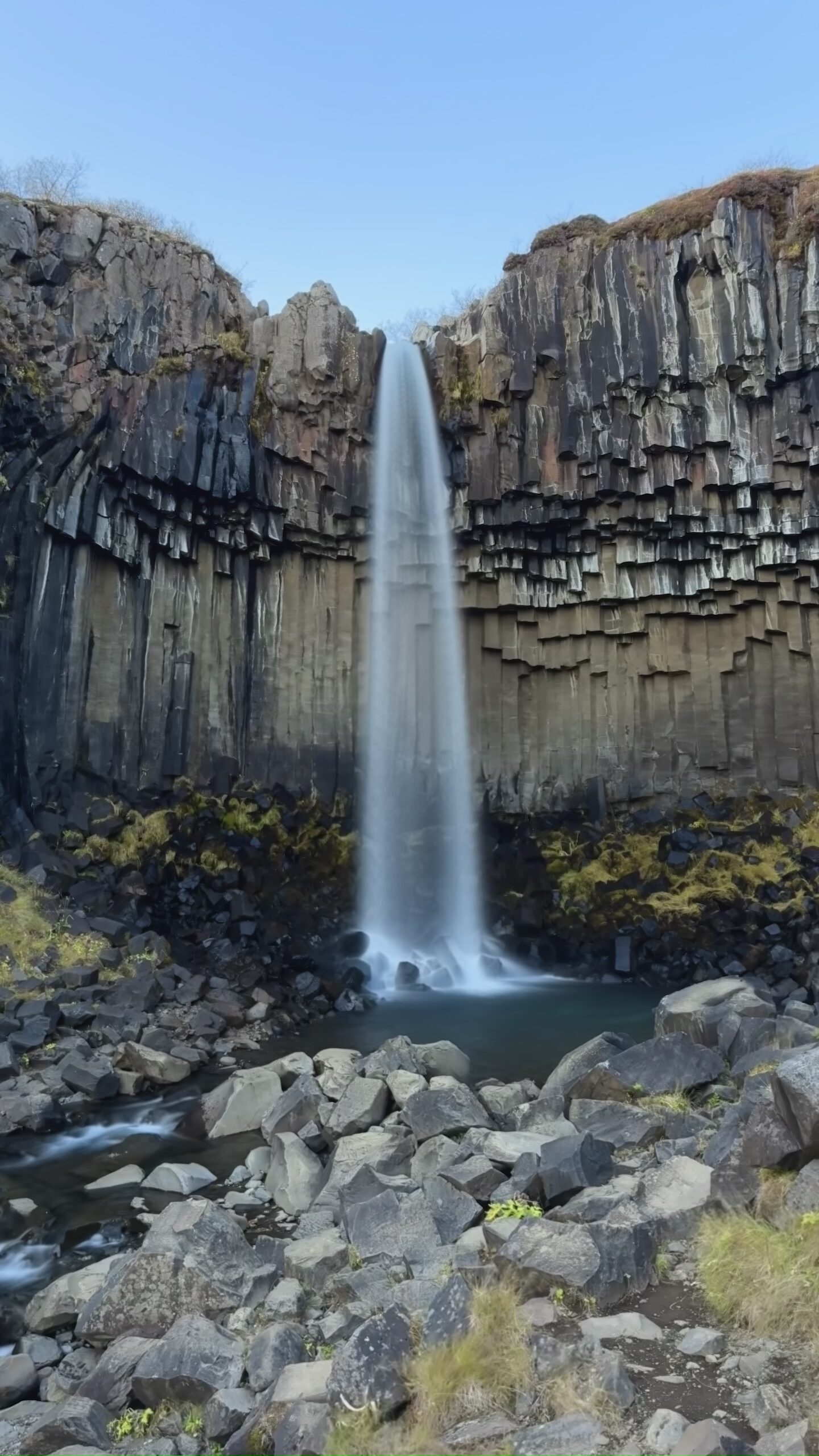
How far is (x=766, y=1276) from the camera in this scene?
4238mm

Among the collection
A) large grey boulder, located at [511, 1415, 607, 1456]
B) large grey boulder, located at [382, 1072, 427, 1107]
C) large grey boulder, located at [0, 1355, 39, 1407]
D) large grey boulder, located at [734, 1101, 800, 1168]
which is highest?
large grey boulder, located at [734, 1101, 800, 1168]

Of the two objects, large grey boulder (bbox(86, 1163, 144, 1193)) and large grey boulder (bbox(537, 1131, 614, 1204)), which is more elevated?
large grey boulder (bbox(537, 1131, 614, 1204))

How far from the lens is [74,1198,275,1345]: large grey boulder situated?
538 cm

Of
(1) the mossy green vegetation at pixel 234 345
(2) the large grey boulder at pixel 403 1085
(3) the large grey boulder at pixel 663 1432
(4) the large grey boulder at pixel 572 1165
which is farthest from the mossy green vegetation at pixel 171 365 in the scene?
(3) the large grey boulder at pixel 663 1432

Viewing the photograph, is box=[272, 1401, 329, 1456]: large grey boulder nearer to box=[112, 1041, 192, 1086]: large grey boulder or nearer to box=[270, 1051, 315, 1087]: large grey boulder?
box=[270, 1051, 315, 1087]: large grey boulder

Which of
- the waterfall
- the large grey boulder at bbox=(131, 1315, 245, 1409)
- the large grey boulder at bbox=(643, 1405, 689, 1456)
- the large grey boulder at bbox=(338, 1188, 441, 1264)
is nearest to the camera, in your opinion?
the large grey boulder at bbox=(643, 1405, 689, 1456)

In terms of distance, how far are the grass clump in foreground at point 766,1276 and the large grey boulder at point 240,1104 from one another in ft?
18.0

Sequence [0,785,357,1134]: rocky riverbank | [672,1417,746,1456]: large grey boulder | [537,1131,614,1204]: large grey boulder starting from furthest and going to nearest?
[0,785,357,1134]: rocky riverbank, [537,1131,614,1204]: large grey boulder, [672,1417,746,1456]: large grey boulder

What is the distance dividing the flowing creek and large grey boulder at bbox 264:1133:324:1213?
1.62 feet

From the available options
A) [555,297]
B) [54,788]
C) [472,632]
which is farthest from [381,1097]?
[555,297]

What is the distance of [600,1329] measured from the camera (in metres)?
4.21

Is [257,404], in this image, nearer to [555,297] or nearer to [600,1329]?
[555,297]

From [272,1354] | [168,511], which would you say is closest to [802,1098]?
[272,1354]

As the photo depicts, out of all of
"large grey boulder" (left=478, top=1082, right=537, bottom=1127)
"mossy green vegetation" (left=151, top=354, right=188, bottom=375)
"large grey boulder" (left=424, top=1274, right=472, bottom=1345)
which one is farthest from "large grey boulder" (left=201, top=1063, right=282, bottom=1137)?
"mossy green vegetation" (left=151, top=354, right=188, bottom=375)
